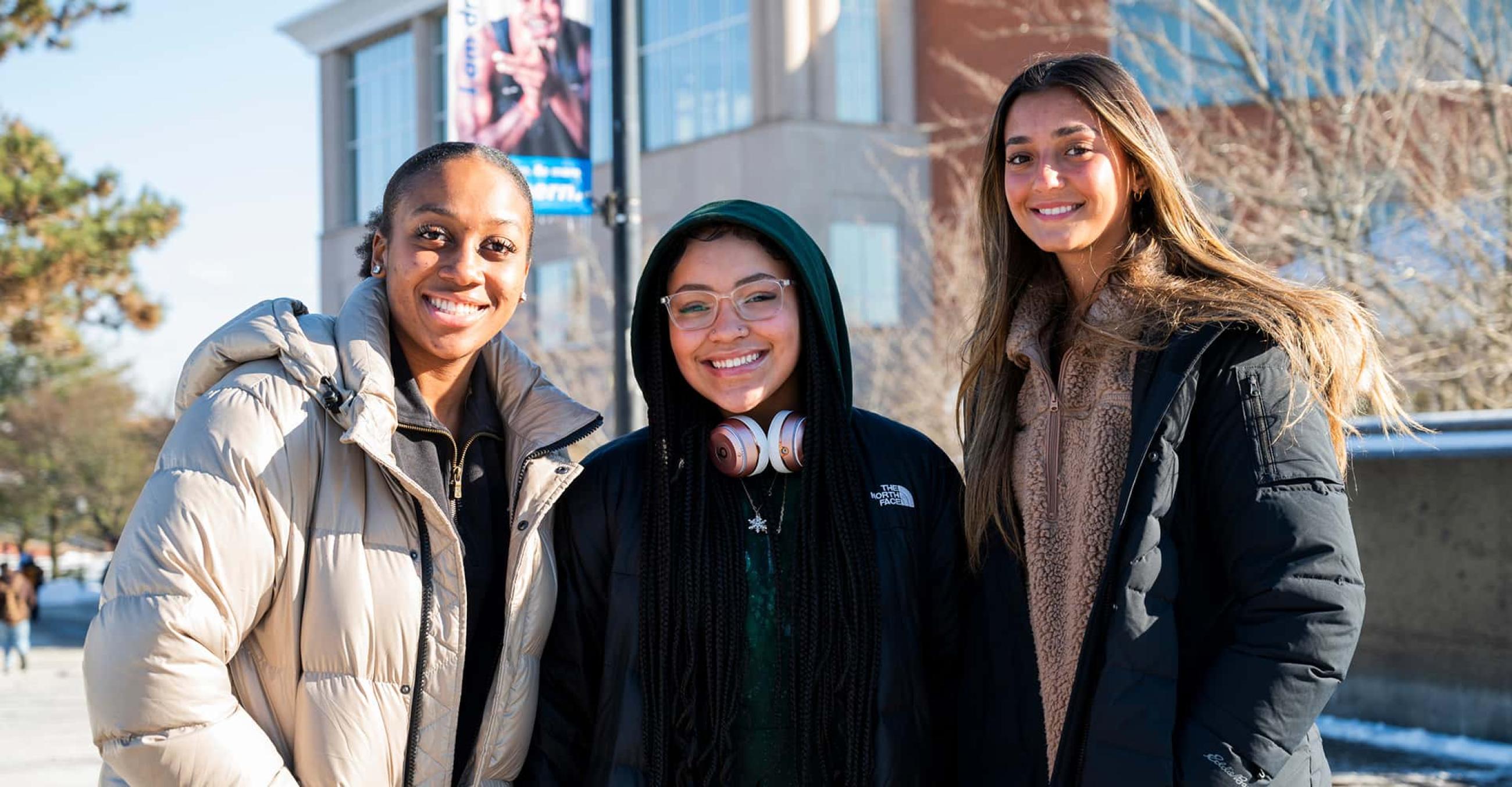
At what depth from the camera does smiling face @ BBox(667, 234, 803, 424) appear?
341cm

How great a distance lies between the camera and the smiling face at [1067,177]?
3.19 metres

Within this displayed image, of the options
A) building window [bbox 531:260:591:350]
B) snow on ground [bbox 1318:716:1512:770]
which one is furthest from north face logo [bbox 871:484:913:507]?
building window [bbox 531:260:591:350]

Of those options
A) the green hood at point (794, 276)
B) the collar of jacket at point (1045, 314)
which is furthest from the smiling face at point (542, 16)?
the collar of jacket at point (1045, 314)

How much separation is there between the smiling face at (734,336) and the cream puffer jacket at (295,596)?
53cm

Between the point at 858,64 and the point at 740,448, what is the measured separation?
29.3 metres

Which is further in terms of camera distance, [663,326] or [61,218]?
[61,218]

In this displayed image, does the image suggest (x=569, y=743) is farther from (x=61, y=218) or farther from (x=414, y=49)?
(x=414, y=49)

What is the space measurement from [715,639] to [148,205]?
54.2 ft

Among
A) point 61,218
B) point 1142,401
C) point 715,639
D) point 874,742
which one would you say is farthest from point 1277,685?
point 61,218

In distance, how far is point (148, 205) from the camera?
1769 cm

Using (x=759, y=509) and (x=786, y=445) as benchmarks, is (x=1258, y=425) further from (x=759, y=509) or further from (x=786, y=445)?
(x=759, y=509)

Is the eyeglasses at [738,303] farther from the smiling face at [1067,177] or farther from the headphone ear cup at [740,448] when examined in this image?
the smiling face at [1067,177]

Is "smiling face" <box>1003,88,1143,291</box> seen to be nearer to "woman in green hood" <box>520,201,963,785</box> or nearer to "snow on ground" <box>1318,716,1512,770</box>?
"woman in green hood" <box>520,201,963,785</box>

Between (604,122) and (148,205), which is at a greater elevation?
(604,122)
